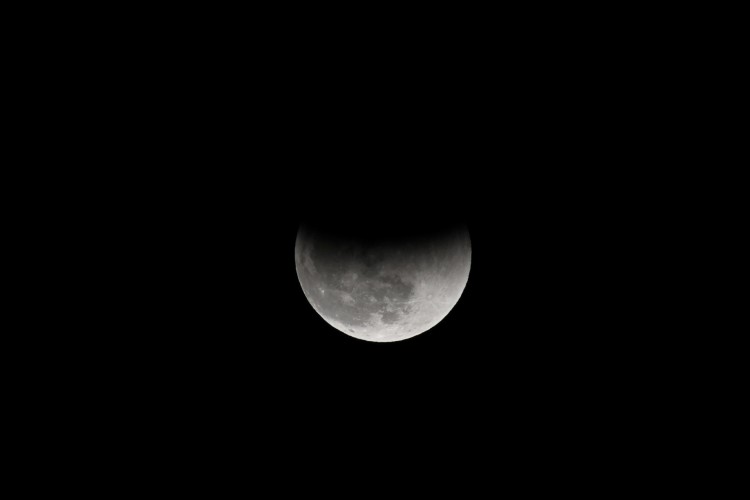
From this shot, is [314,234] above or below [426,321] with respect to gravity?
above

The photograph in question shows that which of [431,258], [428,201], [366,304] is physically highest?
[428,201]

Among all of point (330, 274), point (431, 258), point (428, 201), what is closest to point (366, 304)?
point (330, 274)

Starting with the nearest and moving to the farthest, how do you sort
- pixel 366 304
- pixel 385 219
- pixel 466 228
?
1. pixel 385 219
2. pixel 366 304
3. pixel 466 228

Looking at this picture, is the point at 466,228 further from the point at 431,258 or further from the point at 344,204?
the point at 344,204

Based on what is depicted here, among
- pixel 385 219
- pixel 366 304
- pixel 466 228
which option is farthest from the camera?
pixel 466 228

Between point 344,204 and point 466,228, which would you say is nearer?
point 344,204

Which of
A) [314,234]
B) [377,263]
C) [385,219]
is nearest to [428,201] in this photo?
[385,219]
